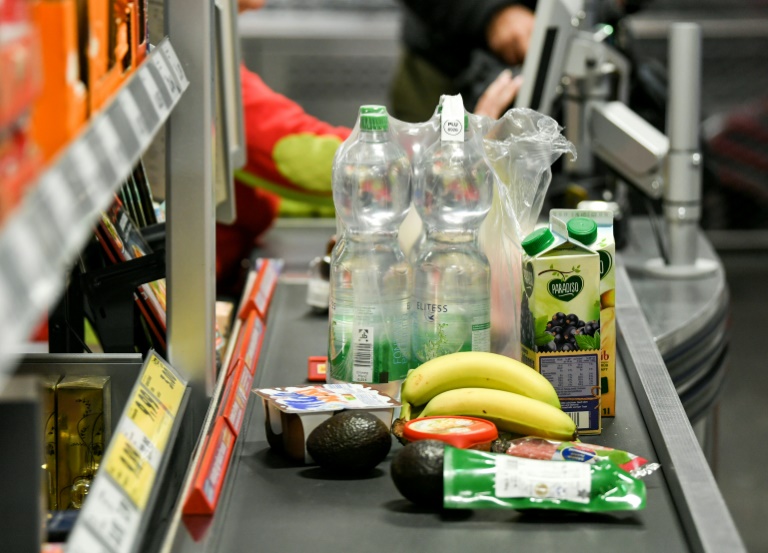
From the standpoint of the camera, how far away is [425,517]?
1.24 metres

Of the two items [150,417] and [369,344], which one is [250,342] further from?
[150,417]

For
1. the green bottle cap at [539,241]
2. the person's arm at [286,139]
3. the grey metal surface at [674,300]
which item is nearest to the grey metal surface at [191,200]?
the green bottle cap at [539,241]

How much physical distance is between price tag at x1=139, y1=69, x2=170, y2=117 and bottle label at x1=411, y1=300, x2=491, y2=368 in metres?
0.54

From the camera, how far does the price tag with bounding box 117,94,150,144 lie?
970mm

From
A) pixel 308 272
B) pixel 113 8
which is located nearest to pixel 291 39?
pixel 308 272

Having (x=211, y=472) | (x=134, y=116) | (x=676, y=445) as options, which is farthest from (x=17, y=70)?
(x=676, y=445)

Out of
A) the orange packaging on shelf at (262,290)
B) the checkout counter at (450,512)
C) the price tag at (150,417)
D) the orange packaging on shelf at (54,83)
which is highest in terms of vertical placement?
the orange packaging on shelf at (54,83)

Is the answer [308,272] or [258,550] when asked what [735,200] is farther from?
[258,550]

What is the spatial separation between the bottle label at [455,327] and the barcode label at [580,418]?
0.53ft

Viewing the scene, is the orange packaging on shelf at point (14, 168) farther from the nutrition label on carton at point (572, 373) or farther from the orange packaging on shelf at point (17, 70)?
the nutrition label on carton at point (572, 373)

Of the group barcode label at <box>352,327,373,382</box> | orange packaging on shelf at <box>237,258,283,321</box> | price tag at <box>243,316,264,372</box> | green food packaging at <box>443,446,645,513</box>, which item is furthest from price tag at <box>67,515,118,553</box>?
orange packaging on shelf at <box>237,258,283,321</box>

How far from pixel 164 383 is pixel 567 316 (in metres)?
0.53

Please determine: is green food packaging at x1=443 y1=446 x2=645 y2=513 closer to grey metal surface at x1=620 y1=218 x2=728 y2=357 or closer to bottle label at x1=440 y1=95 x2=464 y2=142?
bottle label at x1=440 y1=95 x2=464 y2=142

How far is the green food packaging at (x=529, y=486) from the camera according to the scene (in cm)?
121
